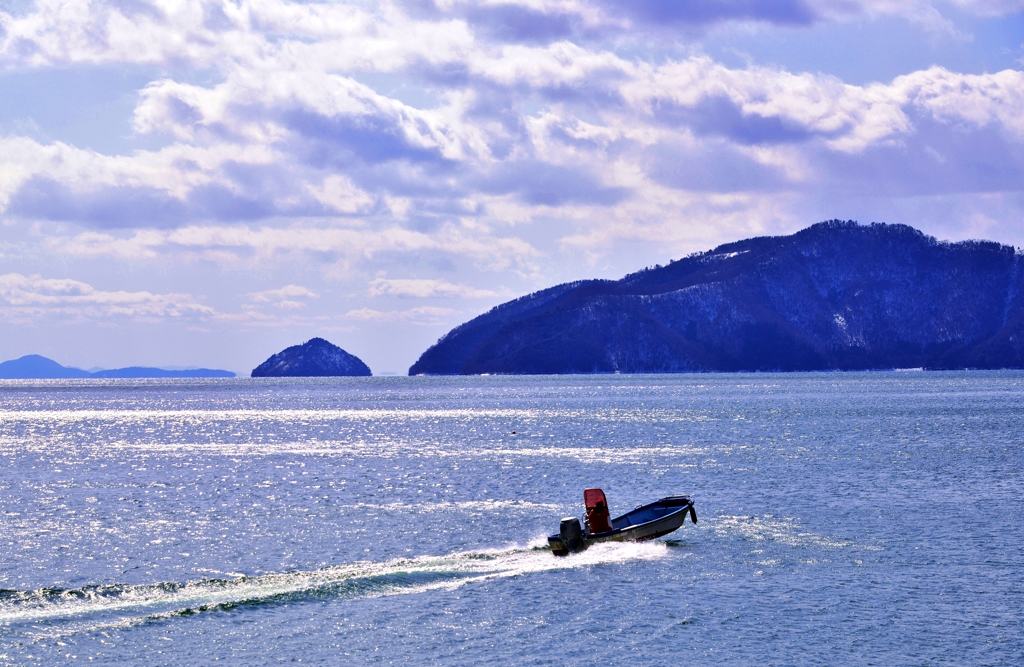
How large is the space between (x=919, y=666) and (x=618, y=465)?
60.0m

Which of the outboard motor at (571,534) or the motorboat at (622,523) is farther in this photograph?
the motorboat at (622,523)

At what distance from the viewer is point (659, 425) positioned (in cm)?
14750

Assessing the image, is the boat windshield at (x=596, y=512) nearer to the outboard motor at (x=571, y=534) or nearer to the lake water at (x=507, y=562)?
the lake water at (x=507, y=562)

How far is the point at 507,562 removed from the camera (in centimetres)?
4878

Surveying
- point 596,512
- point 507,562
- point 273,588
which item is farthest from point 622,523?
point 273,588

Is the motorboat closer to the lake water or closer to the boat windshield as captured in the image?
the boat windshield

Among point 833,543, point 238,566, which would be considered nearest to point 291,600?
point 238,566

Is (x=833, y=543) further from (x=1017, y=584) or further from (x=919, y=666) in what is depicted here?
(x=919, y=666)

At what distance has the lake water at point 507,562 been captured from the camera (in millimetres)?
35938

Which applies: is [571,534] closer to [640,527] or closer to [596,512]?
[596,512]

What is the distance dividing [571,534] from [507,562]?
361 centimetres

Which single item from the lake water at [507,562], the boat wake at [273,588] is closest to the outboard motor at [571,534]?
the boat wake at [273,588]

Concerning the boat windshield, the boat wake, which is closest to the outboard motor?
the boat wake

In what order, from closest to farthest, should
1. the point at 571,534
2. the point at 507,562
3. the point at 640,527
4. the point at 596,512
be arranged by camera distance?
the point at 507,562
the point at 571,534
the point at 640,527
the point at 596,512
